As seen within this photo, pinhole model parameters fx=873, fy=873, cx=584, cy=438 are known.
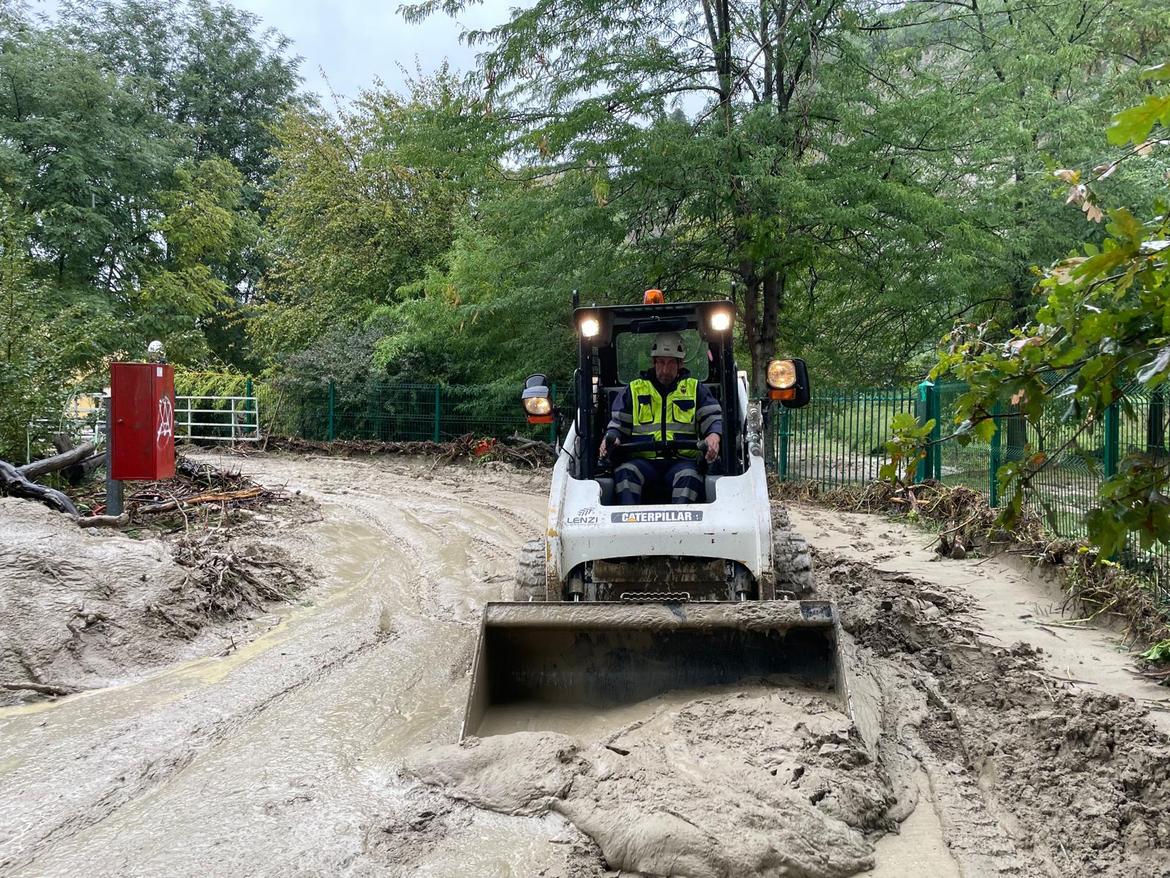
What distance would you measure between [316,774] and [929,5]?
16.0 metres

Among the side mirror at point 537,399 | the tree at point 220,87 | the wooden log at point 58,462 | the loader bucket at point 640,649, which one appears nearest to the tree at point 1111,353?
the loader bucket at point 640,649

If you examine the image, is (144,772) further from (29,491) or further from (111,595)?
(29,491)

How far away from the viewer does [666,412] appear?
5711 millimetres

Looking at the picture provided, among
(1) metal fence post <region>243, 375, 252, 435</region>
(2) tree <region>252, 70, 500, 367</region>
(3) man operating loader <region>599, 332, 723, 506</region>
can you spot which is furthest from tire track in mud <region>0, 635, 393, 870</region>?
(2) tree <region>252, 70, 500, 367</region>

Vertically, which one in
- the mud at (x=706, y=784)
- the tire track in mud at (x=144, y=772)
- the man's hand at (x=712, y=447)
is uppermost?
the man's hand at (x=712, y=447)

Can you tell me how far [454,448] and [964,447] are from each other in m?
14.4

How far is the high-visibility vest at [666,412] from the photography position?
5.70m

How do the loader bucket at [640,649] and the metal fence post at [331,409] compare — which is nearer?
the loader bucket at [640,649]

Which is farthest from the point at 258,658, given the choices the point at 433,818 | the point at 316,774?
the point at 433,818

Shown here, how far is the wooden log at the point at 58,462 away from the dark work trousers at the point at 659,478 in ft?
22.3

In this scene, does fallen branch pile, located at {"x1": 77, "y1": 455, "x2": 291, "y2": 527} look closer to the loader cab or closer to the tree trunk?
the tree trunk

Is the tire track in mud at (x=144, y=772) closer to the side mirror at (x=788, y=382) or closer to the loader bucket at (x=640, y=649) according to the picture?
the loader bucket at (x=640, y=649)

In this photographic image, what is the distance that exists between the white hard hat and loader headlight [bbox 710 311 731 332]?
26 centimetres

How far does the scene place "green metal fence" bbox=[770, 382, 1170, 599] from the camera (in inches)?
210
